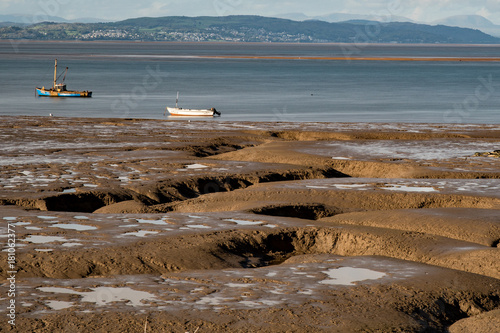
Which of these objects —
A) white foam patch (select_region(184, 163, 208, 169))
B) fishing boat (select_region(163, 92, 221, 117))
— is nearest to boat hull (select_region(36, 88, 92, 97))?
fishing boat (select_region(163, 92, 221, 117))

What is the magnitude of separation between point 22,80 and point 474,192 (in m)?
75.7

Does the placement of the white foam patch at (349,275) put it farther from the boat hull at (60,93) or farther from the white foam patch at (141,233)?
the boat hull at (60,93)

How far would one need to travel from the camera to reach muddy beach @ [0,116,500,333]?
8.34 m

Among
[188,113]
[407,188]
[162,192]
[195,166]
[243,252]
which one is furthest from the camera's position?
[188,113]

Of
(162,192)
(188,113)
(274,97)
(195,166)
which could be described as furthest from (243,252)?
(274,97)

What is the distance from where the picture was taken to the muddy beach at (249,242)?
8.34 m

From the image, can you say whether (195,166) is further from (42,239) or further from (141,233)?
(42,239)

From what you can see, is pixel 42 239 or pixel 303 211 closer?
pixel 42 239

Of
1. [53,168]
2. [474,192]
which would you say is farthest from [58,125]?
[474,192]

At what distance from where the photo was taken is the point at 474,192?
1622 cm

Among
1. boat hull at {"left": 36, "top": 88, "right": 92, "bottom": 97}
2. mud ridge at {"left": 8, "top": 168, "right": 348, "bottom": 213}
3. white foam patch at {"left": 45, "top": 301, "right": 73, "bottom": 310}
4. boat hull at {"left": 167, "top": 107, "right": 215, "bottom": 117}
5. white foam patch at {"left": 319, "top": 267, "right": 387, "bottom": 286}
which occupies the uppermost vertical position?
white foam patch at {"left": 45, "top": 301, "right": 73, "bottom": 310}

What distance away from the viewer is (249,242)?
1204 centimetres

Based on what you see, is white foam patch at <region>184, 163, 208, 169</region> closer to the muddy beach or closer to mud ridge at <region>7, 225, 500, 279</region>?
the muddy beach

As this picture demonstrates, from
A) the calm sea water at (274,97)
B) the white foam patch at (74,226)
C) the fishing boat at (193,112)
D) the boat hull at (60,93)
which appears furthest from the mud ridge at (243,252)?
the boat hull at (60,93)
